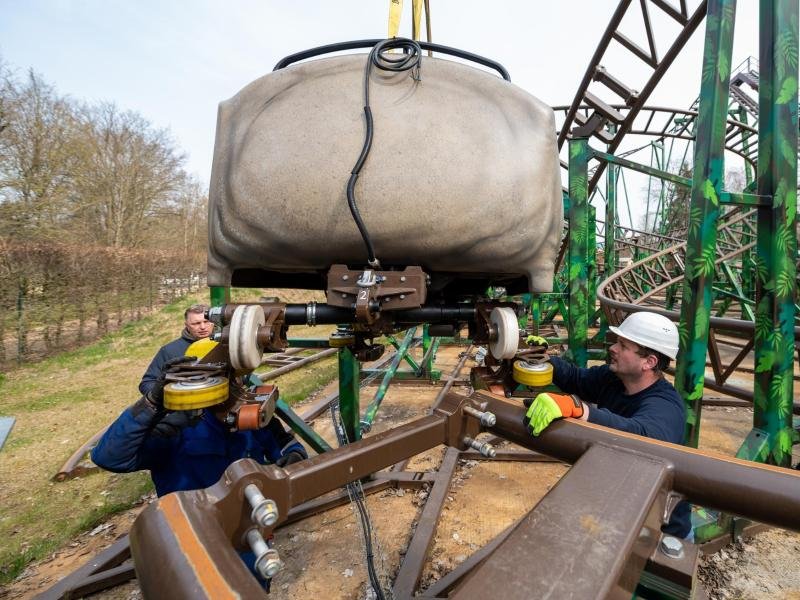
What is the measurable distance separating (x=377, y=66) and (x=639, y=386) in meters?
1.83

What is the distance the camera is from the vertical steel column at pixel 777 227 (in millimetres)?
1999

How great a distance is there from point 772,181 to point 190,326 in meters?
3.82

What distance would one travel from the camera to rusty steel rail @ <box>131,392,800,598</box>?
0.54m

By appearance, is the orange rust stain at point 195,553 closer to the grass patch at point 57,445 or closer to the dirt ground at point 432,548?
the dirt ground at point 432,548

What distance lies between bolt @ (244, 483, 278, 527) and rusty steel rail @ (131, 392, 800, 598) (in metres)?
0.02

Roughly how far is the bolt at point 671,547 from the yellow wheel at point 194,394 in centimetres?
109

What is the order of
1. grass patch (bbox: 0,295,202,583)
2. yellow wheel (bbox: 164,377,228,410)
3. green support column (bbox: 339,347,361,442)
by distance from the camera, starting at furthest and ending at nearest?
grass patch (bbox: 0,295,202,583), green support column (bbox: 339,347,361,442), yellow wheel (bbox: 164,377,228,410)

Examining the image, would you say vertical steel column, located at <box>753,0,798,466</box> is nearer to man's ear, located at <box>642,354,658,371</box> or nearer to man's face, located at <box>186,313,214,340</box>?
man's ear, located at <box>642,354,658,371</box>

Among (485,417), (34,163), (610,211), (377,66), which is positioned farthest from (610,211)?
(34,163)

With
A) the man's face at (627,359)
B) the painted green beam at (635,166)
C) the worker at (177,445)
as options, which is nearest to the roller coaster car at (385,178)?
the worker at (177,445)

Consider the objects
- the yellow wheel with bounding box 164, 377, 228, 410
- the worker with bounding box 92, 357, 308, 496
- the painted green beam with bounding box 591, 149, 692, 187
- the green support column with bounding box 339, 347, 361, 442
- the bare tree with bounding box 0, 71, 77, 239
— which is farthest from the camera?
the bare tree with bounding box 0, 71, 77, 239

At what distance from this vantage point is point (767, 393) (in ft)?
6.83

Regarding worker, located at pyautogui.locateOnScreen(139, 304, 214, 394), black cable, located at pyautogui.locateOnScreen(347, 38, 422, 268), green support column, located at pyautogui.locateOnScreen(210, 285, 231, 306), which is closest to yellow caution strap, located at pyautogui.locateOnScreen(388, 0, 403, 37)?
black cable, located at pyautogui.locateOnScreen(347, 38, 422, 268)

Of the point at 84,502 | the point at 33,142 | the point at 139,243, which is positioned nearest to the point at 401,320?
the point at 84,502
